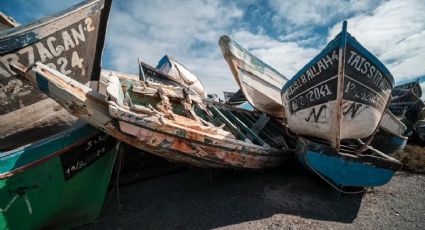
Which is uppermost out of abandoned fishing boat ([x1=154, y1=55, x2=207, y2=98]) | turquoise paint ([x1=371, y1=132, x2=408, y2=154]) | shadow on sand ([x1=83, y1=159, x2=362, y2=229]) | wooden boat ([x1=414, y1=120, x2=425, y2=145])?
abandoned fishing boat ([x1=154, y1=55, x2=207, y2=98])

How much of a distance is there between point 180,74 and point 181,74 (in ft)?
0.15

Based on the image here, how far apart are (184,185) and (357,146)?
3.85 meters

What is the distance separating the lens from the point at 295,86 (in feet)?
15.1

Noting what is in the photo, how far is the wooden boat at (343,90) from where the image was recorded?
11.9ft

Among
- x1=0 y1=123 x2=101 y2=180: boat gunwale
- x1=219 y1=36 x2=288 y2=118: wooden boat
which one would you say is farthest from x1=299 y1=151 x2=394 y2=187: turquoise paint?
x1=0 y1=123 x2=101 y2=180: boat gunwale

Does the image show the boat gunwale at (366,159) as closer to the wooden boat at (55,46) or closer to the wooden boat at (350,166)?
the wooden boat at (350,166)

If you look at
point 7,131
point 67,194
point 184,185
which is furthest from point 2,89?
point 184,185

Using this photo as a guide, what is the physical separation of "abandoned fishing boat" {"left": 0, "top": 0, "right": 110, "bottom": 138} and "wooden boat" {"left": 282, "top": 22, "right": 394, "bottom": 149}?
172 inches

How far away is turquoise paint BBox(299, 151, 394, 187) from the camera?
3.98 meters

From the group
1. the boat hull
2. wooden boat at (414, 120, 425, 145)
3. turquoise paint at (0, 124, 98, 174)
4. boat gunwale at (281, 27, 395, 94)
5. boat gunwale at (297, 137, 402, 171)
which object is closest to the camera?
turquoise paint at (0, 124, 98, 174)

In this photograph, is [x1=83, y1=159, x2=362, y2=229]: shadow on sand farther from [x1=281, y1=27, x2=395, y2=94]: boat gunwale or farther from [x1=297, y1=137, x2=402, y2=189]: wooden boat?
[x1=281, y1=27, x2=395, y2=94]: boat gunwale

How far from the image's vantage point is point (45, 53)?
177 inches

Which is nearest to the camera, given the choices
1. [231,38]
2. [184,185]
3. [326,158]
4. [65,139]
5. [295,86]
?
[65,139]

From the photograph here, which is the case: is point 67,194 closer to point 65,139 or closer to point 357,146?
point 65,139
